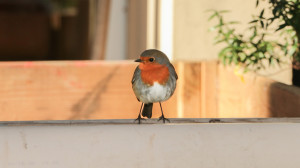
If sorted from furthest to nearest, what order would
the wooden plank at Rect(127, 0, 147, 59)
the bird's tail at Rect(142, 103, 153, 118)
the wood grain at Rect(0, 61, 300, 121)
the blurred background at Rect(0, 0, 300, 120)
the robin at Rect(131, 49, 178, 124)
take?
1. the wooden plank at Rect(127, 0, 147, 59)
2. the wood grain at Rect(0, 61, 300, 121)
3. the blurred background at Rect(0, 0, 300, 120)
4. the bird's tail at Rect(142, 103, 153, 118)
5. the robin at Rect(131, 49, 178, 124)

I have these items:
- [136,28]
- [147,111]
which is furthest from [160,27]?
[147,111]

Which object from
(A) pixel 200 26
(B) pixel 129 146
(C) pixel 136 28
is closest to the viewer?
(B) pixel 129 146

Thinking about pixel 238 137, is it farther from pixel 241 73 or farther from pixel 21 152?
pixel 241 73

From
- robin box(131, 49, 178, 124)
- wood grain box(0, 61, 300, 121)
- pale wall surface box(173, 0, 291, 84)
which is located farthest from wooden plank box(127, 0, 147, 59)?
robin box(131, 49, 178, 124)

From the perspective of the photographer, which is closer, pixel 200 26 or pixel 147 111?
pixel 147 111

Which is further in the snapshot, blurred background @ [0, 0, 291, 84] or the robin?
blurred background @ [0, 0, 291, 84]

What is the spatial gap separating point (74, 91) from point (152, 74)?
128 centimetres

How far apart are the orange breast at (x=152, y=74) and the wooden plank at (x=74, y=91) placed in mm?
1168

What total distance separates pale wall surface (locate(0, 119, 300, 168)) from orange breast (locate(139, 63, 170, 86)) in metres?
0.18

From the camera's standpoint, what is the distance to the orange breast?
1.83m

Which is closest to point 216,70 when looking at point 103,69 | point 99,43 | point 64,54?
point 103,69

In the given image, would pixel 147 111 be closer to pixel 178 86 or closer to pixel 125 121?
pixel 125 121

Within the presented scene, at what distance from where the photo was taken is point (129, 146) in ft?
5.57

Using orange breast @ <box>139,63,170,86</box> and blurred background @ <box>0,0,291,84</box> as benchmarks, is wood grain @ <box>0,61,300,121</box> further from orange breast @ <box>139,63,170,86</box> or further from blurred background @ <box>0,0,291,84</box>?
orange breast @ <box>139,63,170,86</box>
